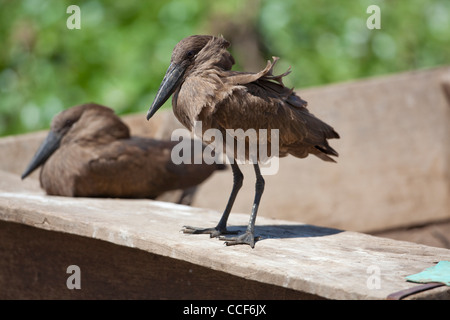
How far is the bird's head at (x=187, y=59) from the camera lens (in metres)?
3.23

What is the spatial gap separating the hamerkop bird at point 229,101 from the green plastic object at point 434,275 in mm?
708

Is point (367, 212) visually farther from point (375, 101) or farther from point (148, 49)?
point (148, 49)

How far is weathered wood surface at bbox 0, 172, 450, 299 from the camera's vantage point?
2.51 metres

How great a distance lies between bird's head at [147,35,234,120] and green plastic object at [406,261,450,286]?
1245 millimetres

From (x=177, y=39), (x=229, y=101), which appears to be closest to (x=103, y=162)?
(x=229, y=101)

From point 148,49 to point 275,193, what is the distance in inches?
111

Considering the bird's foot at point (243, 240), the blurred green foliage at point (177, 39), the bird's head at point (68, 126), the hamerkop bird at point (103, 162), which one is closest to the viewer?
the bird's foot at point (243, 240)

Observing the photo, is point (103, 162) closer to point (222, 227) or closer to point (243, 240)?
point (222, 227)

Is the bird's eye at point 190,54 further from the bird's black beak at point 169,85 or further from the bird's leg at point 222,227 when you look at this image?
the bird's leg at point 222,227

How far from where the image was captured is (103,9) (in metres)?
7.85

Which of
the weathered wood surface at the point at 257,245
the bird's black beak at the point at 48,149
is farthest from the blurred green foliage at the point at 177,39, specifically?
the weathered wood surface at the point at 257,245

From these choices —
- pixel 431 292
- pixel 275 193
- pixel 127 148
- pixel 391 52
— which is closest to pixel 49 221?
pixel 127 148

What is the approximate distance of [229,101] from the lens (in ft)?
10.1

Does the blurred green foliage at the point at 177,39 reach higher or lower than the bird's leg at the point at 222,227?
higher
